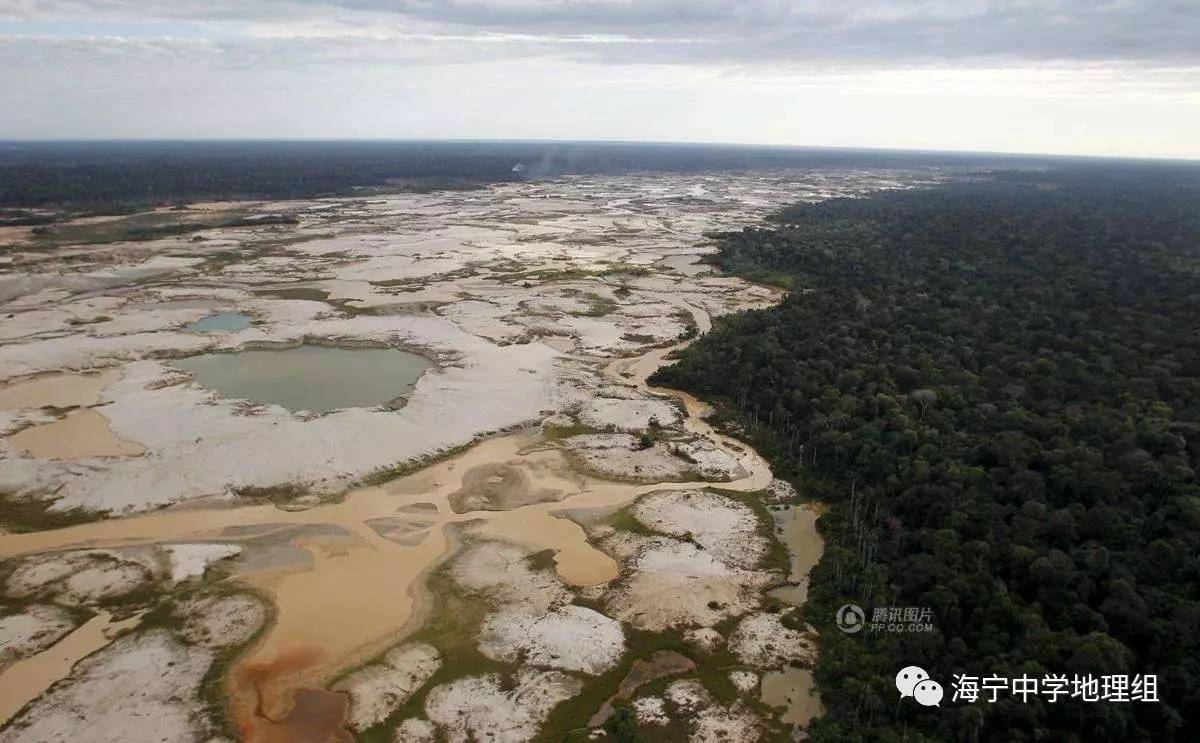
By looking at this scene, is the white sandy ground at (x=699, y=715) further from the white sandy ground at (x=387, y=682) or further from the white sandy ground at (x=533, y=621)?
the white sandy ground at (x=387, y=682)

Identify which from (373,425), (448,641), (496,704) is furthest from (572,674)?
(373,425)

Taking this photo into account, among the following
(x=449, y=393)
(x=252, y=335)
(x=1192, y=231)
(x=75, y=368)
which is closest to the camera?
(x=449, y=393)

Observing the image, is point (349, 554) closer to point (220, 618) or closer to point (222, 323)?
point (220, 618)

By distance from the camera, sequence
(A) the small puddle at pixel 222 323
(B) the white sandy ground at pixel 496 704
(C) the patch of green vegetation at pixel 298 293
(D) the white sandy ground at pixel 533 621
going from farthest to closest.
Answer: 1. (C) the patch of green vegetation at pixel 298 293
2. (A) the small puddle at pixel 222 323
3. (D) the white sandy ground at pixel 533 621
4. (B) the white sandy ground at pixel 496 704

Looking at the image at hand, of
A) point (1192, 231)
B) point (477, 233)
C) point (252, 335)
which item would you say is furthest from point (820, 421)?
point (1192, 231)

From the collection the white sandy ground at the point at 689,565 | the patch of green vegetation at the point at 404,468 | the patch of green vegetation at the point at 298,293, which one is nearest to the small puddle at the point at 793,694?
the white sandy ground at the point at 689,565

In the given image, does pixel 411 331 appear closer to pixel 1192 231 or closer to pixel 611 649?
pixel 611 649
